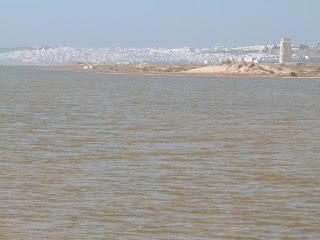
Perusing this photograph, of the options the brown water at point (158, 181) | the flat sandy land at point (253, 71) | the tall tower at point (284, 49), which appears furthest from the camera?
the tall tower at point (284, 49)

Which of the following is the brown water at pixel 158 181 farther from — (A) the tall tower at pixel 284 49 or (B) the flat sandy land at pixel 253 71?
(A) the tall tower at pixel 284 49

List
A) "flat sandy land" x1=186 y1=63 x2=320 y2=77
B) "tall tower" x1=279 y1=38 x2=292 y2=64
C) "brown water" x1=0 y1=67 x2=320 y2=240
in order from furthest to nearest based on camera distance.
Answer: "tall tower" x1=279 y1=38 x2=292 y2=64, "flat sandy land" x1=186 y1=63 x2=320 y2=77, "brown water" x1=0 y1=67 x2=320 y2=240

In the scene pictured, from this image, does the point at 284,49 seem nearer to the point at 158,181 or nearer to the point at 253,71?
the point at 253,71

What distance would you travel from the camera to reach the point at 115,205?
845 cm

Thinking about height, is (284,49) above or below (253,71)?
above

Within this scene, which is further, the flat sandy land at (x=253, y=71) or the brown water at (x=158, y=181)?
the flat sandy land at (x=253, y=71)

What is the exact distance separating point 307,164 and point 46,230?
5686 millimetres

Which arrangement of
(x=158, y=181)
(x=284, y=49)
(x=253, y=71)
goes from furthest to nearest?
1. (x=284, y=49)
2. (x=253, y=71)
3. (x=158, y=181)

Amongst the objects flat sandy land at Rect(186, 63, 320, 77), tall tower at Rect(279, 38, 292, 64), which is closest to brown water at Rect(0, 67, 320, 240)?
flat sandy land at Rect(186, 63, 320, 77)

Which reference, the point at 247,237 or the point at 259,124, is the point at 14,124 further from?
the point at 247,237

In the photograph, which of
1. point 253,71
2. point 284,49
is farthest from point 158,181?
point 284,49

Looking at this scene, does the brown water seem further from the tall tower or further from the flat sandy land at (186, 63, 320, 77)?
the tall tower

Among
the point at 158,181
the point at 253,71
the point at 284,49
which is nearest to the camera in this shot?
the point at 158,181

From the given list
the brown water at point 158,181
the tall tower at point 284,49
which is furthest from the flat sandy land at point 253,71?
the brown water at point 158,181
